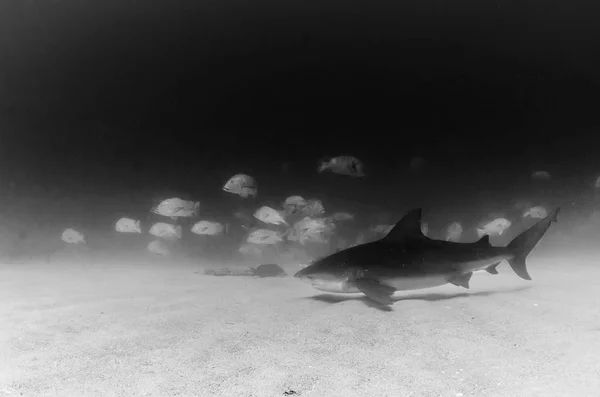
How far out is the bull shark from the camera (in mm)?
4406

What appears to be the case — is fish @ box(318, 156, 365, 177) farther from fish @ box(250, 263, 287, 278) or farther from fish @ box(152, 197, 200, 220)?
fish @ box(152, 197, 200, 220)

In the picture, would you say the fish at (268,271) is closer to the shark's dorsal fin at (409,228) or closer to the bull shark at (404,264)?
the bull shark at (404,264)

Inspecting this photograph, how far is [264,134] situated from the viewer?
28.2 meters

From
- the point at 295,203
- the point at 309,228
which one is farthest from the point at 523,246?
the point at 295,203

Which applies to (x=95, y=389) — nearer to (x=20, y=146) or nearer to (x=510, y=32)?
(x=510, y=32)

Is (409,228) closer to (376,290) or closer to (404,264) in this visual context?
(404,264)

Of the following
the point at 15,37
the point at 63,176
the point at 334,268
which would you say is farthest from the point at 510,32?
the point at 63,176

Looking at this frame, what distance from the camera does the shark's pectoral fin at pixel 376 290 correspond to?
396 centimetres

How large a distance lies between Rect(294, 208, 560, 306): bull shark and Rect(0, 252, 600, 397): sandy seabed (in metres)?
0.28

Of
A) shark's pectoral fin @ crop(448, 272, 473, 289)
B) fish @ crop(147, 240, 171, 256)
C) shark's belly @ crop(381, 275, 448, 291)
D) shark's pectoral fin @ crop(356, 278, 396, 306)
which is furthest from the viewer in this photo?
fish @ crop(147, 240, 171, 256)

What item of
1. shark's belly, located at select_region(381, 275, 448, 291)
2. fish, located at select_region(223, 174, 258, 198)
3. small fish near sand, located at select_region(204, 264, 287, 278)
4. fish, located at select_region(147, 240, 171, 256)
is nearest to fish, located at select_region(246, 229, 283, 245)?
fish, located at select_region(223, 174, 258, 198)

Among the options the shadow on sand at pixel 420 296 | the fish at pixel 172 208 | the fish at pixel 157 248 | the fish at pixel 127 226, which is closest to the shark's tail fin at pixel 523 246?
the shadow on sand at pixel 420 296

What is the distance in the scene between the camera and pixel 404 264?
14.7 ft

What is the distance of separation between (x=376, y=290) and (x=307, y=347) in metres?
1.48
